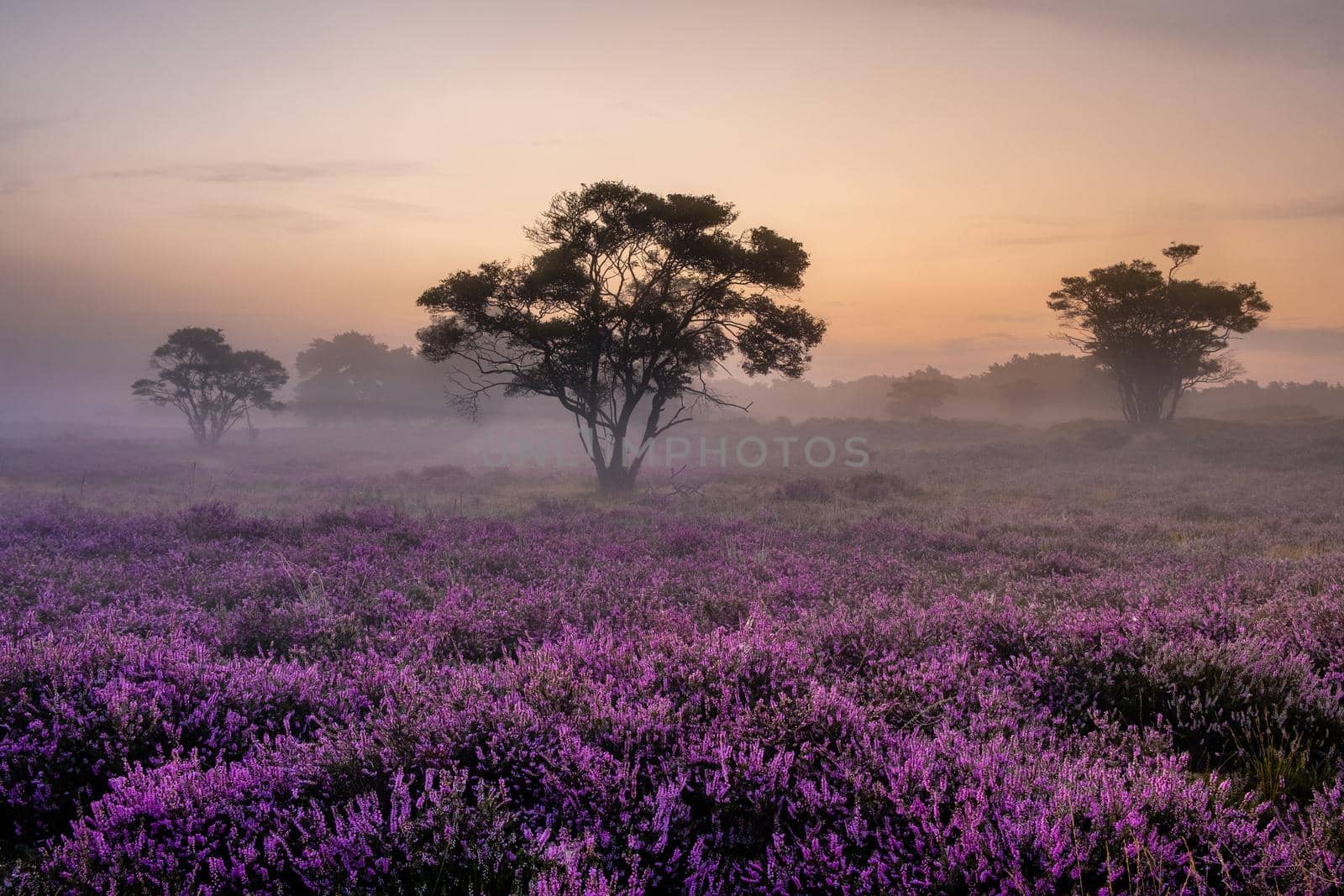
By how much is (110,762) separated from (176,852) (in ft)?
3.91

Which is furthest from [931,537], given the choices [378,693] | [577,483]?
[577,483]

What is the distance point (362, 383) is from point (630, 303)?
62.3 meters

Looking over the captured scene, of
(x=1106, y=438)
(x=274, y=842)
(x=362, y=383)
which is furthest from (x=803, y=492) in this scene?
(x=362, y=383)

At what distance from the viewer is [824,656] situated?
4.30m

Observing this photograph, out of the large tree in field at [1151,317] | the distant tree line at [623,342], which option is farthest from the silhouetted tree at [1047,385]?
the large tree in field at [1151,317]

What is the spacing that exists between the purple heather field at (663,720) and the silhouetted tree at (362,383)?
6463cm

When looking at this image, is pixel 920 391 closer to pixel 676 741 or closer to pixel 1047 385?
pixel 1047 385

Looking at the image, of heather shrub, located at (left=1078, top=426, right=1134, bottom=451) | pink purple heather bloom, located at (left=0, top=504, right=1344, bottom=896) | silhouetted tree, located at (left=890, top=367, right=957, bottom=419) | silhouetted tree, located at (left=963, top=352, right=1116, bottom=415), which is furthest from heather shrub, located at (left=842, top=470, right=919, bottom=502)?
silhouetted tree, located at (left=963, top=352, right=1116, bottom=415)

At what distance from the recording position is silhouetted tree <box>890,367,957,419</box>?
82.0 meters

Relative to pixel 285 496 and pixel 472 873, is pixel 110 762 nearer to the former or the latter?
pixel 472 873

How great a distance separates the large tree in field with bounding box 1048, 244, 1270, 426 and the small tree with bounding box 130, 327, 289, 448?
53129 millimetres

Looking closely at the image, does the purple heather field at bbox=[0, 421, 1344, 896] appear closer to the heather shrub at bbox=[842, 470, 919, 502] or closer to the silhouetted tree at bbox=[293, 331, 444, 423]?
the heather shrub at bbox=[842, 470, 919, 502]

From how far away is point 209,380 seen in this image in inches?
1732

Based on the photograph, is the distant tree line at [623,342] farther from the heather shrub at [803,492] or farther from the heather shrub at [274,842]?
the heather shrub at [274,842]
